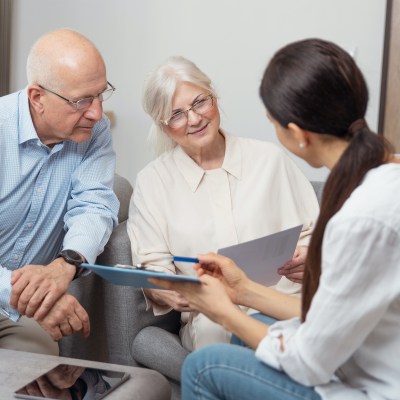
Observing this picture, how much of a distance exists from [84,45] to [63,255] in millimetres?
591

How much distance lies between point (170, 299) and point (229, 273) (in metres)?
0.52

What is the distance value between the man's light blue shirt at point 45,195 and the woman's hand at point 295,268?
536mm

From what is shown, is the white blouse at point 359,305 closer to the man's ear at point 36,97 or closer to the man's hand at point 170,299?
the man's hand at point 170,299

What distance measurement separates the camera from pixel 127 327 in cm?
223

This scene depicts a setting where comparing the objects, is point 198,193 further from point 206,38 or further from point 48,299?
point 206,38

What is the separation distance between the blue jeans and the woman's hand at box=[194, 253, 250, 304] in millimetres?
222

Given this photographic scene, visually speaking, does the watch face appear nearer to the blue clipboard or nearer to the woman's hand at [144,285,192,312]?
the woman's hand at [144,285,192,312]

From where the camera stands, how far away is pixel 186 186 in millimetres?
2254

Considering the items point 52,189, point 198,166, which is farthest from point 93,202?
point 198,166

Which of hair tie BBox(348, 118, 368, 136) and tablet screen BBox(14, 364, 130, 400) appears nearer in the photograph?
hair tie BBox(348, 118, 368, 136)

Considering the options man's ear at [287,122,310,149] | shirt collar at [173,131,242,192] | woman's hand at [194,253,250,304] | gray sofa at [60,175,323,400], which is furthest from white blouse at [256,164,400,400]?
shirt collar at [173,131,242,192]

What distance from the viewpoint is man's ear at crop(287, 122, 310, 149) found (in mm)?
1351

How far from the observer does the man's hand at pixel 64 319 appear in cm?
193

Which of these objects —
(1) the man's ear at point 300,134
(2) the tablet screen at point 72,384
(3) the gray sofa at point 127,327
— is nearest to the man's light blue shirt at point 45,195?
(3) the gray sofa at point 127,327
